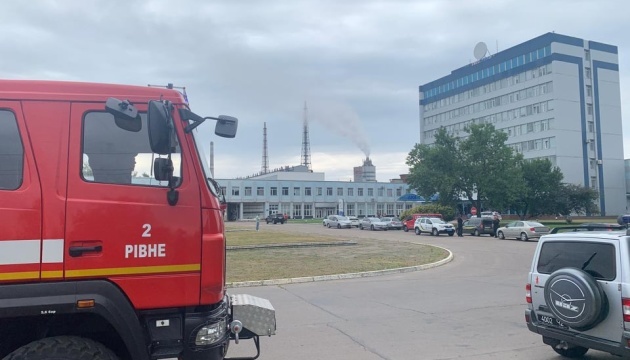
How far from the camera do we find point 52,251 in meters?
3.80

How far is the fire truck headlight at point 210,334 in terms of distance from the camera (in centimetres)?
→ 409

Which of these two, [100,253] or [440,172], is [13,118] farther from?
[440,172]

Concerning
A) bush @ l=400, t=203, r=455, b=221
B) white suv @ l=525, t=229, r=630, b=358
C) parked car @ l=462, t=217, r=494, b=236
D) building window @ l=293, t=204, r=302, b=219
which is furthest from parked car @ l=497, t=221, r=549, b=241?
building window @ l=293, t=204, r=302, b=219

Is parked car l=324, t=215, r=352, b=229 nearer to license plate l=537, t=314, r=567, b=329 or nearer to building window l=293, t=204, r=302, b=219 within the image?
building window l=293, t=204, r=302, b=219

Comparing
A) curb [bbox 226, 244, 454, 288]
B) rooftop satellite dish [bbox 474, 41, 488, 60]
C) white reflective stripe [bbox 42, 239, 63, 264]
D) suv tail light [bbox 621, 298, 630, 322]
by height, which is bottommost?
curb [bbox 226, 244, 454, 288]

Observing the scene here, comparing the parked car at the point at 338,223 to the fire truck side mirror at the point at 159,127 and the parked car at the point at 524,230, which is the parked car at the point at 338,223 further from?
A: the fire truck side mirror at the point at 159,127

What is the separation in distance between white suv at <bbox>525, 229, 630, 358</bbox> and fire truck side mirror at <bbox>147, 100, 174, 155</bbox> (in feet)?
15.4

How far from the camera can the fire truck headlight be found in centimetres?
409

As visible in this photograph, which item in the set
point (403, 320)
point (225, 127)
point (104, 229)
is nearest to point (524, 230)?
point (403, 320)

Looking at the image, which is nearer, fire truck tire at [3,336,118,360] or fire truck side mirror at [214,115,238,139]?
fire truck tire at [3,336,118,360]

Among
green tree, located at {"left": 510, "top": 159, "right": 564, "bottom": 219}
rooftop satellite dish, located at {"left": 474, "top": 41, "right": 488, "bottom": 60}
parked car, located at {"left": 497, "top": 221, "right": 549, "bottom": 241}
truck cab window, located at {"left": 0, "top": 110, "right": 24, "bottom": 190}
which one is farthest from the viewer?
rooftop satellite dish, located at {"left": 474, "top": 41, "right": 488, "bottom": 60}

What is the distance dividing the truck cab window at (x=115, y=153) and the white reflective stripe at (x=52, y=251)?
607 mm

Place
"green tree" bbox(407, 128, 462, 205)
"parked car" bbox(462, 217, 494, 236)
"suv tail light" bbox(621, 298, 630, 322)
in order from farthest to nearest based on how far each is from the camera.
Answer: "green tree" bbox(407, 128, 462, 205) → "parked car" bbox(462, 217, 494, 236) → "suv tail light" bbox(621, 298, 630, 322)

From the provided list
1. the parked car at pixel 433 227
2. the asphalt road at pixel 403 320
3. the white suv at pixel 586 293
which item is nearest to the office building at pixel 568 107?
the parked car at pixel 433 227
